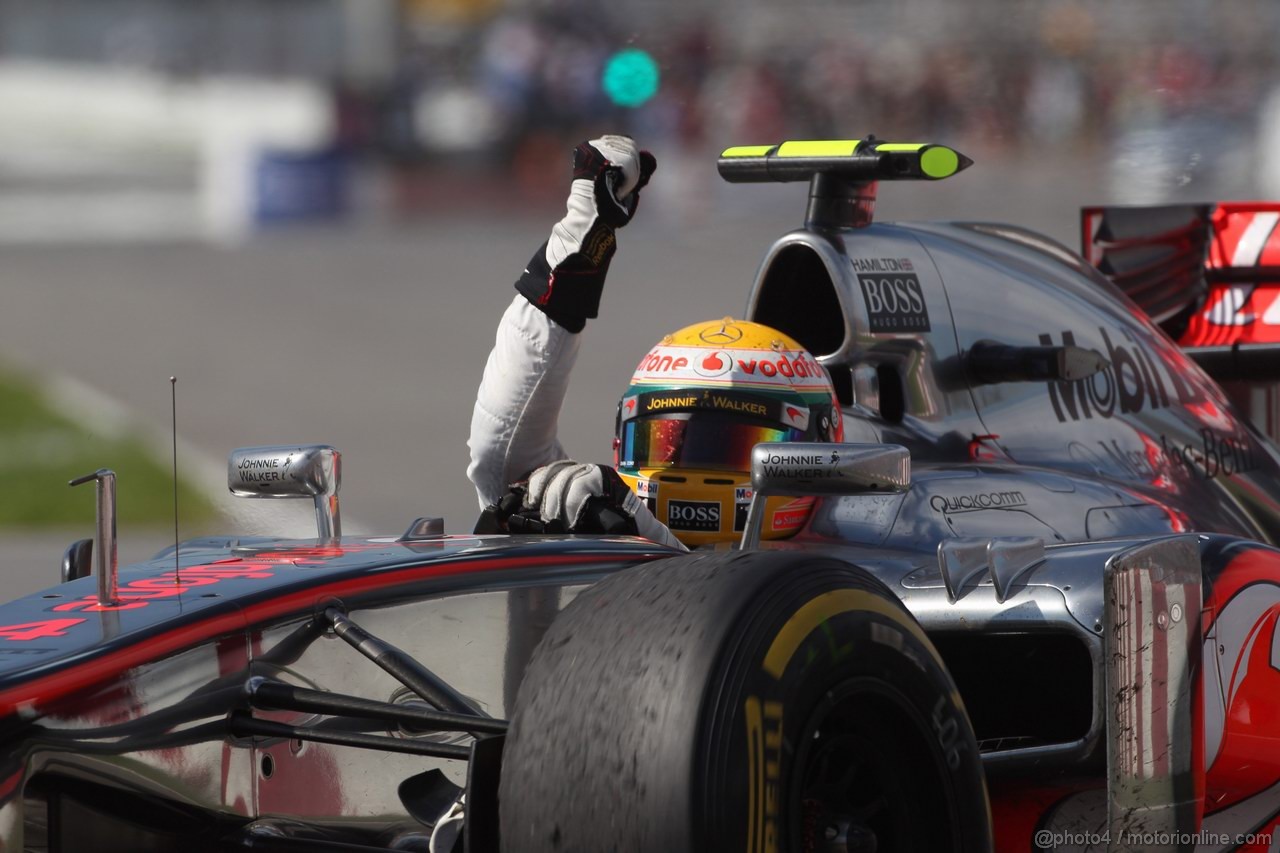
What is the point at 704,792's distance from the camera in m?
2.28

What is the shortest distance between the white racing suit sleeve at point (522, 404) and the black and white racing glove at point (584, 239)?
0.05m

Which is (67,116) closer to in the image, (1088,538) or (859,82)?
(859,82)

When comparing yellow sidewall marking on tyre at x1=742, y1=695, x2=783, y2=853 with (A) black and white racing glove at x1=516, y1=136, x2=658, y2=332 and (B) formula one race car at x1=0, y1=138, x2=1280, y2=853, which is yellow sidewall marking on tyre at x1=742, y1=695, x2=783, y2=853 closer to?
(B) formula one race car at x1=0, y1=138, x2=1280, y2=853

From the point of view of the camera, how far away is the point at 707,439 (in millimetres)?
3611

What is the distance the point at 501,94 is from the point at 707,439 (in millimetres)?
25495

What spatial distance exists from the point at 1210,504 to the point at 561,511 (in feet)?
5.71

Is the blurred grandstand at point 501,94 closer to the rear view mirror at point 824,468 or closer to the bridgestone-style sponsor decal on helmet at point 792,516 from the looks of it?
the bridgestone-style sponsor decal on helmet at point 792,516

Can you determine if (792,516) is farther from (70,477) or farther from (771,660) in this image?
(70,477)

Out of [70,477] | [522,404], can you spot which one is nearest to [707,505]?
[522,404]

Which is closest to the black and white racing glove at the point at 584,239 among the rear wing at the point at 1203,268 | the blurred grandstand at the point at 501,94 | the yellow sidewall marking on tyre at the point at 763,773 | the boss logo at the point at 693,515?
the boss logo at the point at 693,515

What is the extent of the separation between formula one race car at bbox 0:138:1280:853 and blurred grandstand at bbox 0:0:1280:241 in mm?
13076

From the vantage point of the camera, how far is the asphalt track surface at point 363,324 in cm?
1064

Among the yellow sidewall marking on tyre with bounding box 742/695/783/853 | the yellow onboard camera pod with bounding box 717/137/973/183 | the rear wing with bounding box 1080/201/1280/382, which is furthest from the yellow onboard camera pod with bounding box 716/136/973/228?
the yellow sidewall marking on tyre with bounding box 742/695/783/853

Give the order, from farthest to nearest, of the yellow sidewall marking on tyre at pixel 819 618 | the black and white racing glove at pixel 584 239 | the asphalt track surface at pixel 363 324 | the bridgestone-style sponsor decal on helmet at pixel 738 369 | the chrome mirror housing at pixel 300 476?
the asphalt track surface at pixel 363 324 → the bridgestone-style sponsor decal on helmet at pixel 738 369 → the chrome mirror housing at pixel 300 476 → the black and white racing glove at pixel 584 239 → the yellow sidewall marking on tyre at pixel 819 618
